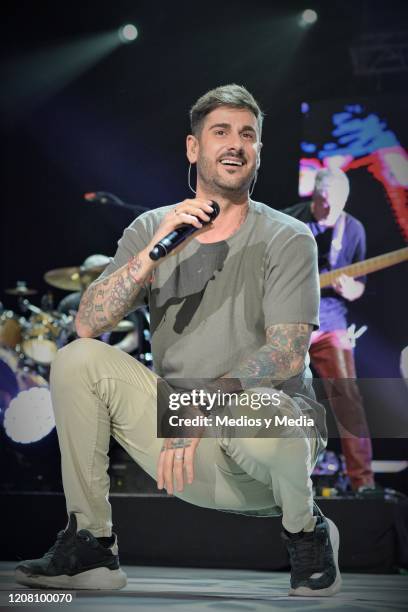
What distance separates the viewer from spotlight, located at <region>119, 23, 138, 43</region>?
5338 millimetres

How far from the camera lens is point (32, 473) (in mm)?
4531

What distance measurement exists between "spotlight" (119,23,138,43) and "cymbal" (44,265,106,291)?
1.66m

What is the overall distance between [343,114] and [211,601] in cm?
369

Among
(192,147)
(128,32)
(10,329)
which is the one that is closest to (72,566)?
(192,147)

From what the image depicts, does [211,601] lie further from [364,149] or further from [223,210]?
[364,149]

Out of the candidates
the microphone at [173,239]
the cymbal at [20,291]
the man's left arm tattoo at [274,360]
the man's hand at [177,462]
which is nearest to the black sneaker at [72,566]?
the man's hand at [177,462]

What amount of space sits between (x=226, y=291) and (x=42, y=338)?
3204mm

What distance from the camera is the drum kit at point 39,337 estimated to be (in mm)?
4520

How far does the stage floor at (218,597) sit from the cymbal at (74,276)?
9.10 feet

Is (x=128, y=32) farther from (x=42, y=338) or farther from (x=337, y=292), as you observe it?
(x=337, y=292)

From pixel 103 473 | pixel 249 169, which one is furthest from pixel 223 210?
pixel 103 473

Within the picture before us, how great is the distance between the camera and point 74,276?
5.18 m

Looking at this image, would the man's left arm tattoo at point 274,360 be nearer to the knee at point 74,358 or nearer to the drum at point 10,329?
the knee at point 74,358

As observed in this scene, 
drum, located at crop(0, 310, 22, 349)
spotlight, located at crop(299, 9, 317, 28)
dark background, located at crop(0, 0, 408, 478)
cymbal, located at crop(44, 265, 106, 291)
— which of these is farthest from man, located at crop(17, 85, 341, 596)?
spotlight, located at crop(299, 9, 317, 28)
